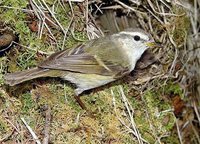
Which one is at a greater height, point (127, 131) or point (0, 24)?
point (0, 24)

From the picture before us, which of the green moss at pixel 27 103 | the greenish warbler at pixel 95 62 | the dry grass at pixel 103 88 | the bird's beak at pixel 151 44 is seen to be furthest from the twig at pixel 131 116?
the green moss at pixel 27 103

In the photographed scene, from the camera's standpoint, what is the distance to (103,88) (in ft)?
14.6

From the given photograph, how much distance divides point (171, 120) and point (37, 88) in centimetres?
122

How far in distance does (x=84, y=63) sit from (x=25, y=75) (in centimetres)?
55

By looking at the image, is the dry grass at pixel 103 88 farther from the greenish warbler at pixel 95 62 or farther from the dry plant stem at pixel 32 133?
the greenish warbler at pixel 95 62

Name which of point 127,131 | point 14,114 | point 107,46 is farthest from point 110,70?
point 14,114

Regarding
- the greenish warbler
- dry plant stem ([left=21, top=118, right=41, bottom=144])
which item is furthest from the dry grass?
the greenish warbler

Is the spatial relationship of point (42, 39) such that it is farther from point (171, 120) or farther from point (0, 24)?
point (171, 120)

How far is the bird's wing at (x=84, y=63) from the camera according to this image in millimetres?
4082

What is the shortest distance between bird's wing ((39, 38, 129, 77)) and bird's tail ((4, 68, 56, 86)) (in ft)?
0.24

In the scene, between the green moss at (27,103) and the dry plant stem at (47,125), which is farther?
the green moss at (27,103)

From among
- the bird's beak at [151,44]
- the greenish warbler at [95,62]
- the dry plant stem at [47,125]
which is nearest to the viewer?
the dry plant stem at [47,125]

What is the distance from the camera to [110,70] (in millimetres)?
4336

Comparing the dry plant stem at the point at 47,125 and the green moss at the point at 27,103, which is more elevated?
the green moss at the point at 27,103
